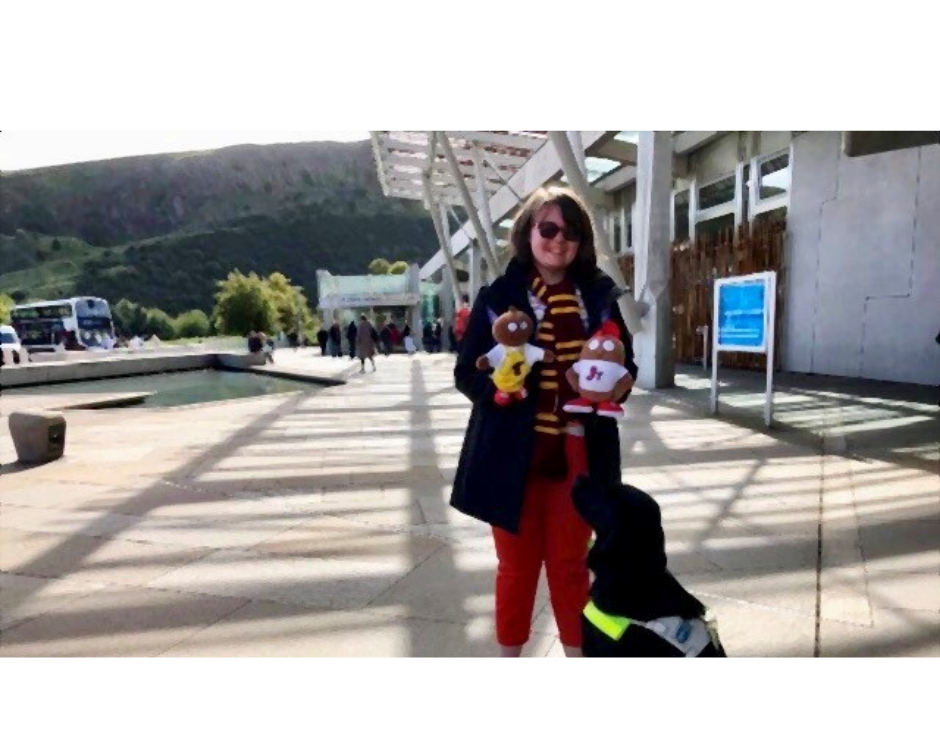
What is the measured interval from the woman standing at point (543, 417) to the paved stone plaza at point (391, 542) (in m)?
0.54

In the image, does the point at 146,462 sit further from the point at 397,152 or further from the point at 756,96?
the point at 397,152

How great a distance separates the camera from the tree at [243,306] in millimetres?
13008

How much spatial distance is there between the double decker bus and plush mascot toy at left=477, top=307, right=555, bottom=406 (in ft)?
57.3

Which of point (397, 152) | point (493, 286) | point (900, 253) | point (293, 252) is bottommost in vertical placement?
point (493, 286)

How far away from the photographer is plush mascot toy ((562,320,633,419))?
1621 mm

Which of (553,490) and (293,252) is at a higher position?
(293,252)

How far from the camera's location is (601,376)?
162 cm

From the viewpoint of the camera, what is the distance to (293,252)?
2003cm

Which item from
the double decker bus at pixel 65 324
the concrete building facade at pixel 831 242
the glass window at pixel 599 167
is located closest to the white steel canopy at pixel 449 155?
the glass window at pixel 599 167

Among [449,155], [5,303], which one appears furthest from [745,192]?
[5,303]
